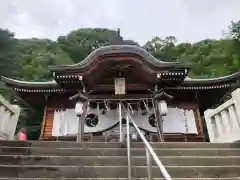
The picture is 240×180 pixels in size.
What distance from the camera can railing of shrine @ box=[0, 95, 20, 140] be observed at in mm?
5547

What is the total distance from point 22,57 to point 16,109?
27.5m

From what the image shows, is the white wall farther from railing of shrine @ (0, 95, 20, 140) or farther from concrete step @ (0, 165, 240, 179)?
concrete step @ (0, 165, 240, 179)

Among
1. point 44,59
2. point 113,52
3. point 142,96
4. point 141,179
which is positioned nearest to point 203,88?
point 142,96

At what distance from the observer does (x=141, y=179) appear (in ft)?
10.9

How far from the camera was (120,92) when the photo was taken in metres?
9.89

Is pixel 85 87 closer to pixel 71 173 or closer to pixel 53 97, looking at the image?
pixel 53 97

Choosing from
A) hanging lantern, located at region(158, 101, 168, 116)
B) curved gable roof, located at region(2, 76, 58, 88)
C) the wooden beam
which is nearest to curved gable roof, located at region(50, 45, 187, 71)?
the wooden beam

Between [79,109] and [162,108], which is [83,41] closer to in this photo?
[79,109]

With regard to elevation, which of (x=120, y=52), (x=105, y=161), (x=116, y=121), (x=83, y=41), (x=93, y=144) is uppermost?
(x=83, y=41)

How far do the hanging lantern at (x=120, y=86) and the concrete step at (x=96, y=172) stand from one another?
6354 millimetres

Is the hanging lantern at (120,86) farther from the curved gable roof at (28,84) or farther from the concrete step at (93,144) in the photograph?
the concrete step at (93,144)

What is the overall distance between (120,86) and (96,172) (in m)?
6.50

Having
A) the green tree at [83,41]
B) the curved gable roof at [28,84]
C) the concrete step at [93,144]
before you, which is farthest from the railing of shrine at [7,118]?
the green tree at [83,41]

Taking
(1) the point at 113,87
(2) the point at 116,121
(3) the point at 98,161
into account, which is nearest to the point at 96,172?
(3) the point at 98,161
